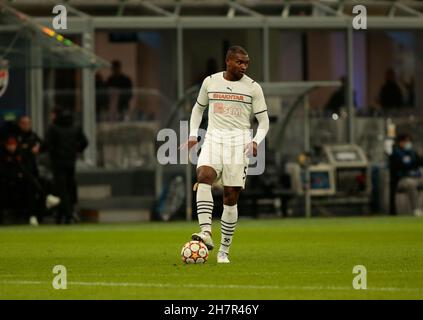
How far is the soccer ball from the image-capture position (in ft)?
49.8

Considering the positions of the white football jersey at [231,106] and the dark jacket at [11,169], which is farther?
the dark jacket at [11,169]

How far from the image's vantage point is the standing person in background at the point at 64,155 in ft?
94.7

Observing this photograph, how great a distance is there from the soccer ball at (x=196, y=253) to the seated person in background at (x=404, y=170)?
17366mm

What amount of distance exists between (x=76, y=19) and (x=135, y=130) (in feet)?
13.3

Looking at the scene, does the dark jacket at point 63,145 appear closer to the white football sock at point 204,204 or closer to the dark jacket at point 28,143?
the dark jacket at point 28,143

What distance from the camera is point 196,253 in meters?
15.1

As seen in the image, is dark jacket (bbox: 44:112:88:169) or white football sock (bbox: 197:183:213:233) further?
dark jacket (bbox: 44:112:88:169)
